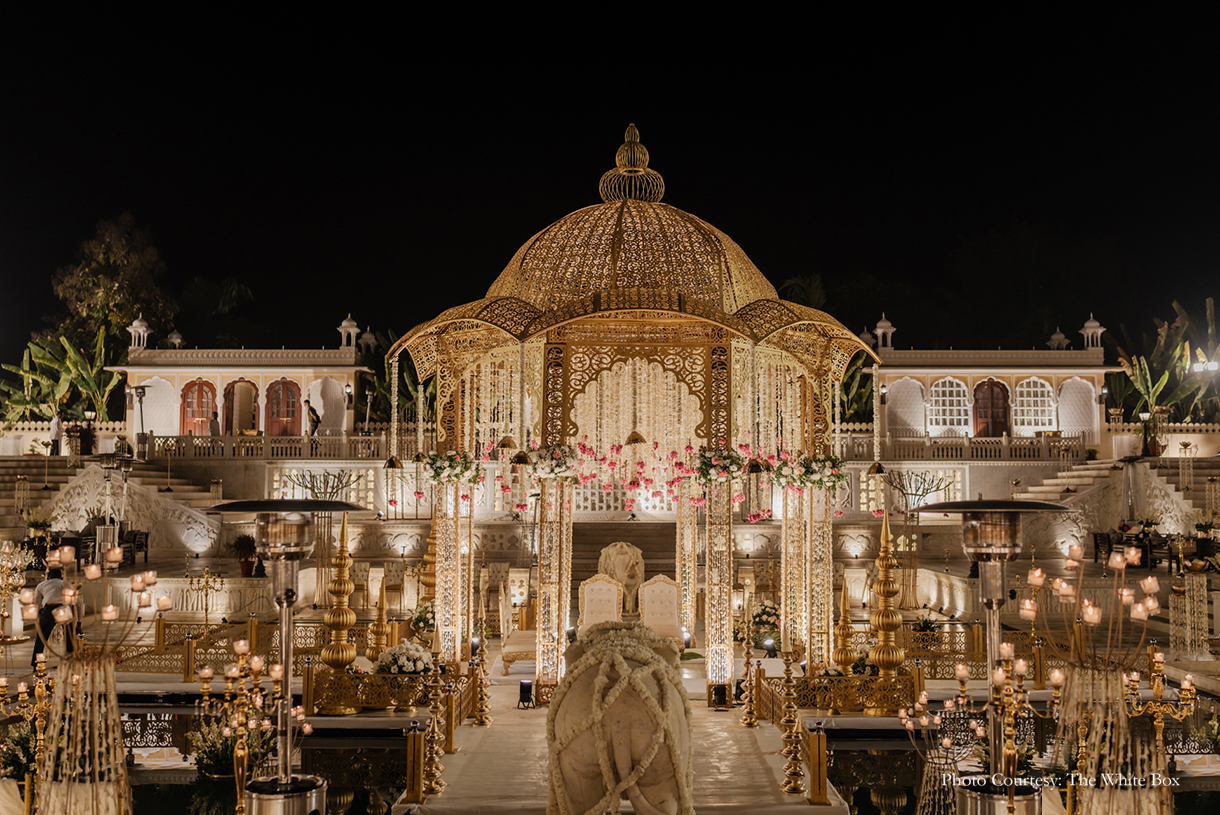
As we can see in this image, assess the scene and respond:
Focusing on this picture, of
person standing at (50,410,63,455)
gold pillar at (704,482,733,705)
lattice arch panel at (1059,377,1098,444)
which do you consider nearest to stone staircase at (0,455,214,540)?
person standing at (50,410,63,455)

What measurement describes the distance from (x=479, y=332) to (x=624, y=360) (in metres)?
1.74

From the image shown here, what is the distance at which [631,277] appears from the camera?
11.1m

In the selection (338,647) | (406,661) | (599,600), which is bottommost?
(406,661)

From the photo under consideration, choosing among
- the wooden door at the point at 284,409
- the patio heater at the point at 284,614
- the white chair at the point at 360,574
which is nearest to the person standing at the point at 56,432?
the wooden door at the point at 284,409

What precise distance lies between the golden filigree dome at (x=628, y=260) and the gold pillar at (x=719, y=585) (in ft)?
7.07

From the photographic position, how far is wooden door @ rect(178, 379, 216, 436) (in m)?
29.6

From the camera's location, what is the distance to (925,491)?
81.6 ft

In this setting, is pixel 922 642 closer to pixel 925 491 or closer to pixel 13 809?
pixel 13 809

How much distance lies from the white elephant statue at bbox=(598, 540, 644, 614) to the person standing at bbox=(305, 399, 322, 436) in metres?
17.0

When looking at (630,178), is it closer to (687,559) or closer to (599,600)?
(599,600)

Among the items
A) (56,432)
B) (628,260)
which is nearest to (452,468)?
(628,260)

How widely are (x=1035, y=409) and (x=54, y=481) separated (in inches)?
1032

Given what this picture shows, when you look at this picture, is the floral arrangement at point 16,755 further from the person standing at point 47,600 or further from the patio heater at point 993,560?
the patio heater at point 993,560

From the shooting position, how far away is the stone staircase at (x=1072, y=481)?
75.9ft
